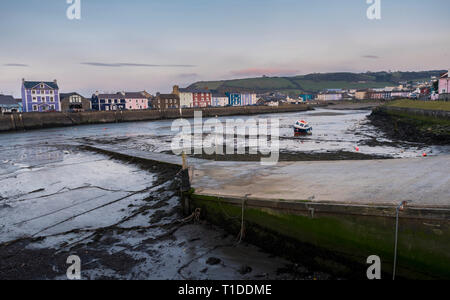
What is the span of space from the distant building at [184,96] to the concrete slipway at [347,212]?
109056 millimetres

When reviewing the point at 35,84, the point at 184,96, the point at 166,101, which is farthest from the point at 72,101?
the point at 184,96

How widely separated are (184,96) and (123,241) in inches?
4457

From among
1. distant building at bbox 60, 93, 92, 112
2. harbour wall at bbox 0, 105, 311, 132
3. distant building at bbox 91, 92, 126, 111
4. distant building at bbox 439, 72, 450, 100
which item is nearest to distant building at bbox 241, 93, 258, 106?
harbour wall at bbox 0, 105, 311, 132

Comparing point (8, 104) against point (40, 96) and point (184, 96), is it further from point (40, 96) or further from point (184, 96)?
point (184, 96)

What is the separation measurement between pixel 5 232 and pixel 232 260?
711cm

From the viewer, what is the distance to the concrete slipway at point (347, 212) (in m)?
5.85

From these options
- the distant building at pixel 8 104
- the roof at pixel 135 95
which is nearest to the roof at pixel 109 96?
the roof at pixel 135 95

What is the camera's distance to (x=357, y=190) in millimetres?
7652

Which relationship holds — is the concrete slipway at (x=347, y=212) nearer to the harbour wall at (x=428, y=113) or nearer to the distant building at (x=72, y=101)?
the harbour wall at (x=428, y=113)

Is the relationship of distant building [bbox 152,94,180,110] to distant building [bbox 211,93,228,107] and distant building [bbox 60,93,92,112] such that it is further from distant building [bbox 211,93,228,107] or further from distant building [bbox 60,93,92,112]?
distant building [bbox 211,93,228,107]

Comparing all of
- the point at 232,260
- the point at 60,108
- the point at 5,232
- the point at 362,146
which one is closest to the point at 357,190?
the point at 232,260

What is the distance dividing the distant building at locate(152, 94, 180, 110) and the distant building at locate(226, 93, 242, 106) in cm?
3587

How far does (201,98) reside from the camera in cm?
12538

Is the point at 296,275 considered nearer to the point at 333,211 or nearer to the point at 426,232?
the point at 333,211
